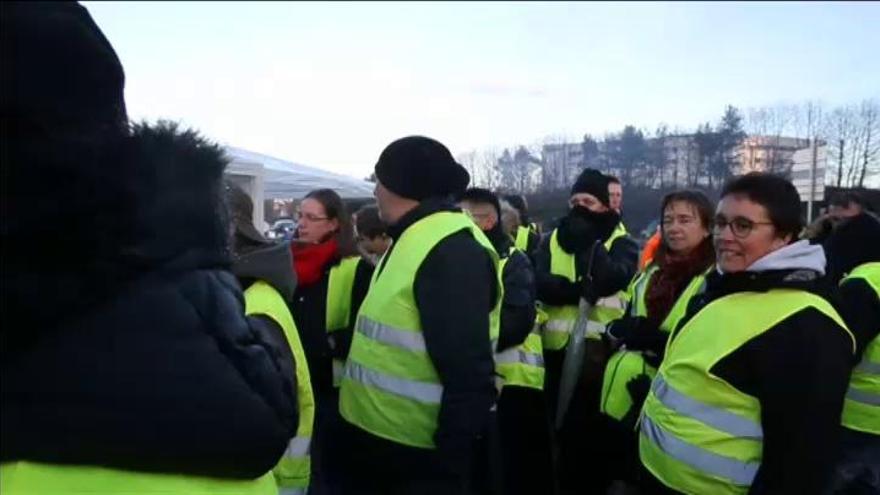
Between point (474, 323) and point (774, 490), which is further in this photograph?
point (474, 323)

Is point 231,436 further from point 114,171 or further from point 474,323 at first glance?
point 474,323

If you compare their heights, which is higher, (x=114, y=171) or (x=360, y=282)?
(x=114, y=171)

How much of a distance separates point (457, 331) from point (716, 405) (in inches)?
35.0

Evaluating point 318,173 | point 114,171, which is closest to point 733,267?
point 114,171

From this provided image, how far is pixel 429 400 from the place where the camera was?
9.91ft

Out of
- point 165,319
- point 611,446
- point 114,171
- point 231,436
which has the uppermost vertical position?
point 114,171

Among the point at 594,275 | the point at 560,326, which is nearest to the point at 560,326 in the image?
the point at 560,326

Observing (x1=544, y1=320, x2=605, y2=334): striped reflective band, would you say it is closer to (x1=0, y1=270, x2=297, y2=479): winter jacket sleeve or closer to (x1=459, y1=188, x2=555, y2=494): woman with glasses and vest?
(x1=459, y1=188, x2=555, y2=494): woman with glasses and vest

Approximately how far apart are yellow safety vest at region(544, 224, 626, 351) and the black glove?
1322 millimetres

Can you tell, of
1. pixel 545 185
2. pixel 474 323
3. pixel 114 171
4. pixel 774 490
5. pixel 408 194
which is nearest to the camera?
pixel 114 171

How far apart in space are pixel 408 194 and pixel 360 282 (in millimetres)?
1042

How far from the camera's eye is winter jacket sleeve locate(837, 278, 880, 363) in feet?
11.6

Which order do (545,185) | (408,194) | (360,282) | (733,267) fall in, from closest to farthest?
(733,267) → (408,194) → (360,282) → (545,185)

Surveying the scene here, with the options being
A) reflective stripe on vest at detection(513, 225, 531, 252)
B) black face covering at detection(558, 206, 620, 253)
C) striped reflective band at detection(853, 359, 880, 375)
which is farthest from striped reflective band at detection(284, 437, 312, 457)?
reflective stripe on vest at detection(513, 225, 531, 252)
